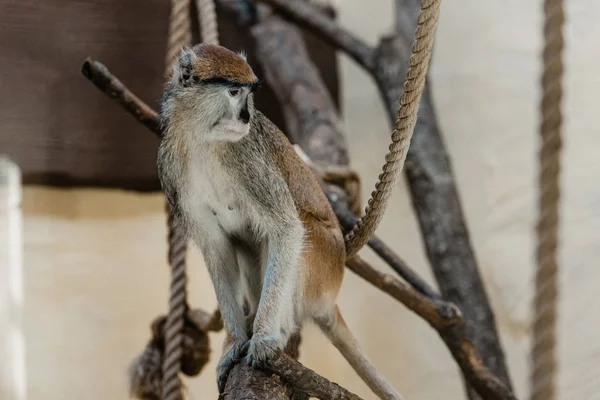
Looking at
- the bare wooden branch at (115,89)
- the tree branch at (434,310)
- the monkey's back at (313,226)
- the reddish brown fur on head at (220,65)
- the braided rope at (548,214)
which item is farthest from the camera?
the tree branch at (434,310)

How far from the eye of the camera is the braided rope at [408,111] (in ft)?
3.77

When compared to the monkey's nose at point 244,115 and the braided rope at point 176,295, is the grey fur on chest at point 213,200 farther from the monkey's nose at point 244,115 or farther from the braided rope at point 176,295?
the braided rope at point 176,295

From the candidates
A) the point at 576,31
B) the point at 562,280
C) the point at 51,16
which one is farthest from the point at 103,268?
the point at 576,31

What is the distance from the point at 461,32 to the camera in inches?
106

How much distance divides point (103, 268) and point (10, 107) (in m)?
0.63

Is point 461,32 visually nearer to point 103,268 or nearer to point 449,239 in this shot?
point 449,239

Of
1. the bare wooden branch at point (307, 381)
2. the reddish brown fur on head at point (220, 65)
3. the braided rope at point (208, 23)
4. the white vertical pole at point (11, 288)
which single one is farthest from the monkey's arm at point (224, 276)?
the white vertical pole at point (11, 288)

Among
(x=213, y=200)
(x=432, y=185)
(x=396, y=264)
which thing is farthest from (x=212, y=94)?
(x=432, y=185)

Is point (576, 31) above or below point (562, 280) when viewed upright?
above

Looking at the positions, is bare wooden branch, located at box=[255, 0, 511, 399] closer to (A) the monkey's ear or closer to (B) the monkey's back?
(B) the monkey's back

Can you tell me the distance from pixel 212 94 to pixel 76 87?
1.23 meters

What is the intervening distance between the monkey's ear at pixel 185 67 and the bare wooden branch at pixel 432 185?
1165 millimetres

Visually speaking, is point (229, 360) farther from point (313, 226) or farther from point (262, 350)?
point (313, 226)

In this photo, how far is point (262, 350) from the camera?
1.33 meters
